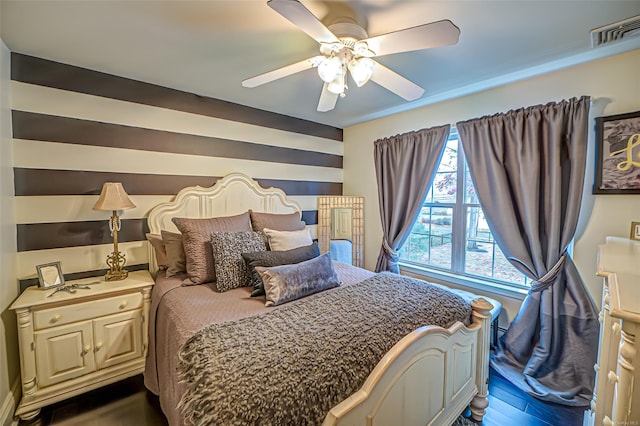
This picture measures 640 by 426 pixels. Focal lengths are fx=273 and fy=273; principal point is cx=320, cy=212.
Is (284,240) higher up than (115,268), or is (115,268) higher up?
(284,240)

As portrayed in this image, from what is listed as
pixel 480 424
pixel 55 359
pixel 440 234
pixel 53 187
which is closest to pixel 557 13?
pixel 440 234

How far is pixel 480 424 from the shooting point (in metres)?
1.70

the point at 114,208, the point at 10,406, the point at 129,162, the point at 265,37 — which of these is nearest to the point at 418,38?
the point at 265,37

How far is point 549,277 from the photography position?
2080mm

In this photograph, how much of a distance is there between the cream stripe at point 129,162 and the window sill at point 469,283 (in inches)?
71.9

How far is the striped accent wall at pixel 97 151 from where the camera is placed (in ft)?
6.29

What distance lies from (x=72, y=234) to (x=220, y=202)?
1.12 m

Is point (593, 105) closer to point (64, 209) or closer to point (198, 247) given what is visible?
point (198, 247)

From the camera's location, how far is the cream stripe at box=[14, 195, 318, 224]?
1899mm

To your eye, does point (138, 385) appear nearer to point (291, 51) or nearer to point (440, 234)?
point (291, 51)

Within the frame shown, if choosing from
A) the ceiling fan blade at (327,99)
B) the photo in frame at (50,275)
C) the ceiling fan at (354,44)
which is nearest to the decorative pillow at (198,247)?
the photo in frame at (50,275)

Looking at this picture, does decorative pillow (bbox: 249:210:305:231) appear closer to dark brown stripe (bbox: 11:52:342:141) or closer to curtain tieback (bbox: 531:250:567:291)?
dark brown stripe (bbox: 11:52:342:141)

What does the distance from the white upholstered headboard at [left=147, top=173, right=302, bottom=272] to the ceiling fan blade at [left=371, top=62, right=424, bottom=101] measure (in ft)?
5.54

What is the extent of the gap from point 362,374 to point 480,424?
3.95 feet
